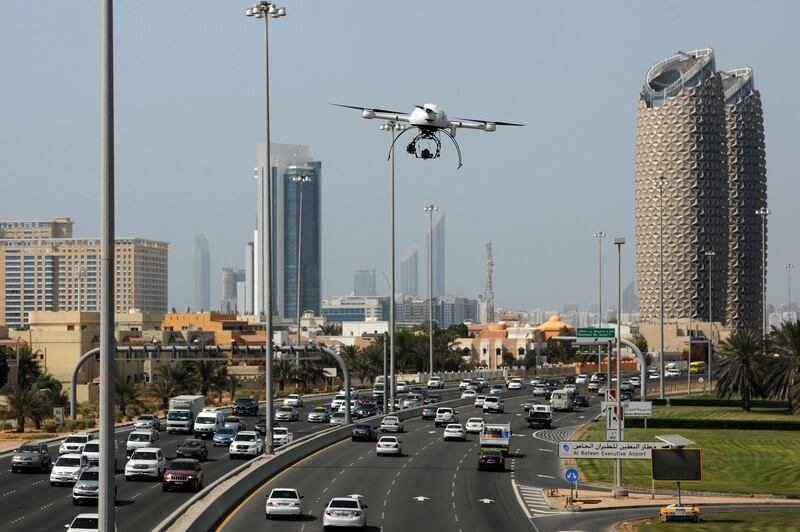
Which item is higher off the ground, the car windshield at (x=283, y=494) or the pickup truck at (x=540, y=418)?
the car windshield at (x=283, y=494)

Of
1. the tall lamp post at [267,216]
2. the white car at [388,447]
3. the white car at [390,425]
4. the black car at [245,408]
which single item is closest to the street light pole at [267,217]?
the tall lamp post at [267,216]

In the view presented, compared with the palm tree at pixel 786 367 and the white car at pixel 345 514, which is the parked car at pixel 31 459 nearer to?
the white car at pixel 345 514

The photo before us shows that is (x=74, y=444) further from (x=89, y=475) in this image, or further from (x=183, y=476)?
(x=89, y=475)

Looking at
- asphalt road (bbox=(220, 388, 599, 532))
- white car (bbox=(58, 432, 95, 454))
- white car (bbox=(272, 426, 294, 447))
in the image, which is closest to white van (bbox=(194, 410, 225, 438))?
white car (bbox=(272, 426, 294, 447))

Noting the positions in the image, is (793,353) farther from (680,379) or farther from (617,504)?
(680,379)

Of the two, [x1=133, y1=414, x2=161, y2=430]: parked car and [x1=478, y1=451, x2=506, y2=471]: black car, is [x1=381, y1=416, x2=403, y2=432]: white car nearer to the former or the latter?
[x1=133, y1=414, x2=161, y2=430]: parked car

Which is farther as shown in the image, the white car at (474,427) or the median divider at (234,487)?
the white car at (474,427)

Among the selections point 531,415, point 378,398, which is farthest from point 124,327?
point 531,415
